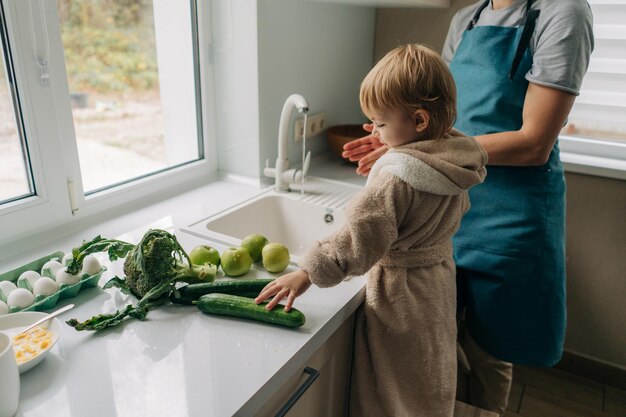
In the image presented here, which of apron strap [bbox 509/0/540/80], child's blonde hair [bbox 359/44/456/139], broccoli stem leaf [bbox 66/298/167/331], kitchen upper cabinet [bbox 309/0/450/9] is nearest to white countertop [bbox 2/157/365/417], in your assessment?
broccoli stem leaf [bbox 66/298/167/331]

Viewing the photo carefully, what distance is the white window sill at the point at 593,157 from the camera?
1724mm

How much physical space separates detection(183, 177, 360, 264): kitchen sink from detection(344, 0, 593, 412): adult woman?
0.31 m

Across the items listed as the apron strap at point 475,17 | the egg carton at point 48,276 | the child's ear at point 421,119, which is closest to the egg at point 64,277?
the egg carton at point 48,276

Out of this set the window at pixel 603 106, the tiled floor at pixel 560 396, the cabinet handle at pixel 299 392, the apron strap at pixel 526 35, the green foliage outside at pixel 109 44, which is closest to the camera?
the cabinet handle at pixel 299 392

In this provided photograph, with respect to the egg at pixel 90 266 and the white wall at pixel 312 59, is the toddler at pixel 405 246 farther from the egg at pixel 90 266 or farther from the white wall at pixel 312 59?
the white wall at pixel 312 59

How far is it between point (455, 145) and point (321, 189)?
74 centimetres

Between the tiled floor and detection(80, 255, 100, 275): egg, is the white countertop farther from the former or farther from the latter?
the tiled floor

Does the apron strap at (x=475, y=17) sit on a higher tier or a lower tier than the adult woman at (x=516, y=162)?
higher

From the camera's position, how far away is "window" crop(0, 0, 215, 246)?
42.9 inches

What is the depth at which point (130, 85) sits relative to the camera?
1.57 m

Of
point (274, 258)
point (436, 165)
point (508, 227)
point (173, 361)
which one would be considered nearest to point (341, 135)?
point (508, 227)

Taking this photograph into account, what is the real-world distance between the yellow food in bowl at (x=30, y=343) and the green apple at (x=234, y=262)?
0.35 meters

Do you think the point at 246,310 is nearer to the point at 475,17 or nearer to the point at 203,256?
the point at 203,256

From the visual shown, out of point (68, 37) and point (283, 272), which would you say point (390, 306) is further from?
point (68, 37)
